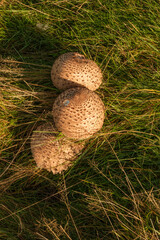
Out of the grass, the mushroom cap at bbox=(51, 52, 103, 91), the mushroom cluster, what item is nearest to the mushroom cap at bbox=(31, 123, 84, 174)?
the mushroom cluster

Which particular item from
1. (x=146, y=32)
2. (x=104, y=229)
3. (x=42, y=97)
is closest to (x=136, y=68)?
(x=146, y=32)

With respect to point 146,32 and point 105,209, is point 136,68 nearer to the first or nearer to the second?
point 146,32

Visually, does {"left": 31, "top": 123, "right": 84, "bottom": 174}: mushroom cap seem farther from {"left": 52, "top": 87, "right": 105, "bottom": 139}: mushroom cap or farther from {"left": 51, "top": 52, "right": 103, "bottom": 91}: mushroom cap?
{"left": 51, "top": 52, "right": 103, "bottom": 91}: mushroom cap

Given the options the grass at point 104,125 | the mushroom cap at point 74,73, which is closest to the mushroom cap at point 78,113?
the mushroom cap at point 74,73

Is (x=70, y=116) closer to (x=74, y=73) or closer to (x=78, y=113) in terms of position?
(x=78, y=113)

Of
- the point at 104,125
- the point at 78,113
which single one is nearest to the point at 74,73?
the point at 78,113

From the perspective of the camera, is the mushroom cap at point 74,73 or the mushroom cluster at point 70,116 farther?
the mushroom cap at point 74,73

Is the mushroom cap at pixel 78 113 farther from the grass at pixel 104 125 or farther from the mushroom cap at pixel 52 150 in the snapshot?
the grass at pixel 104 125
